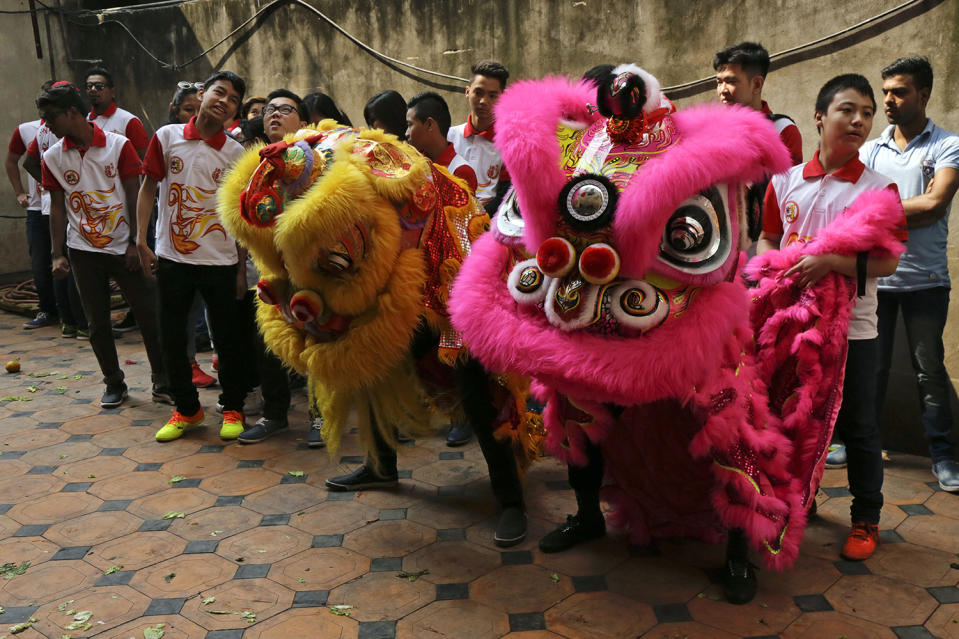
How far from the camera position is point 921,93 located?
3.83 meters

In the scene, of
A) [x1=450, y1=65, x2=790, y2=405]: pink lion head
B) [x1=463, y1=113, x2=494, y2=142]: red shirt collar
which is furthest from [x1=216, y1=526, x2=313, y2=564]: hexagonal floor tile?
[x1=463, y1=113, x2=494, y2=142]: red shirt collar

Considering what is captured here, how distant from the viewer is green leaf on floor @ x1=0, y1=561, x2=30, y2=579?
3.27 metres

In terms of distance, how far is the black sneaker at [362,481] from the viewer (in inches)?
160

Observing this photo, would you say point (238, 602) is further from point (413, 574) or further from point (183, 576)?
point (413, 574)

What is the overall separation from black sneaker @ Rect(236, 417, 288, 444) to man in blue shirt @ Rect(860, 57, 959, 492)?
11.0 ft

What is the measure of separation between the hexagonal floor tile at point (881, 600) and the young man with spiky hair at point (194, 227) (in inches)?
133

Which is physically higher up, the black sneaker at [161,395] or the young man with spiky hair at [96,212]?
the young man with spiky hair at [96,212]

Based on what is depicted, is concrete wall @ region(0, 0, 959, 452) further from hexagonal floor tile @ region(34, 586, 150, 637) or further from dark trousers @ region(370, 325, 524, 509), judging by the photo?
hexagonal floor tile @ region(34, 586, 150, 637)

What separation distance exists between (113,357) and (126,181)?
3.86 feet

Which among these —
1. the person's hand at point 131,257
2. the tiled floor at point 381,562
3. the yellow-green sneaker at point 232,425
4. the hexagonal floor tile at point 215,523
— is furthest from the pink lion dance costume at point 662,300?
the person's hand at point 131,257

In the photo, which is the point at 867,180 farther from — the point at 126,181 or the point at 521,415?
the point at 126,181

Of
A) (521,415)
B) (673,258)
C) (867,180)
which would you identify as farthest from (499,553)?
(867,180)

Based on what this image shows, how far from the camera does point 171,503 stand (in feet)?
13.0

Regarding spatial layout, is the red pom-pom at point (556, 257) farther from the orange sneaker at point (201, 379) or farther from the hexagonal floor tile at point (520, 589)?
the orange sneaker at point (201, 379)
